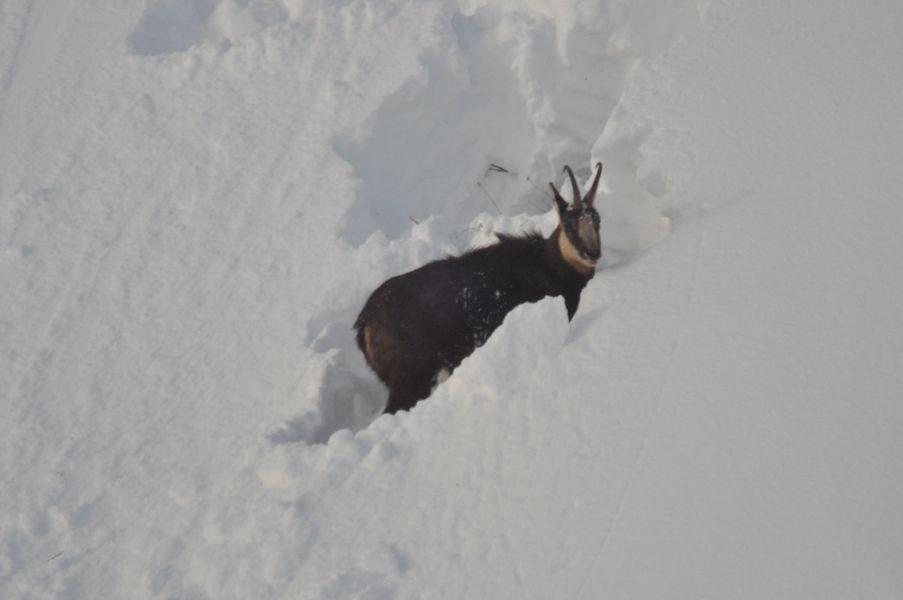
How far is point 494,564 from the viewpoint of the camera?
13.5ft

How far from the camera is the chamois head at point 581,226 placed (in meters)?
6.04

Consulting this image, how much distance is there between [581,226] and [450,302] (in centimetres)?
95

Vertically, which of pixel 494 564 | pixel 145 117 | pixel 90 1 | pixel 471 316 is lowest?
pixel 471 316

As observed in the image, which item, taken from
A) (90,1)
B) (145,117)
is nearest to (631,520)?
(145,117)

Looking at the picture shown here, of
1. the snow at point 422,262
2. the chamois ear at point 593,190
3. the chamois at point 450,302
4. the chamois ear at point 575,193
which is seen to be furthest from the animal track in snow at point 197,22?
the chamois ear at point 593,190

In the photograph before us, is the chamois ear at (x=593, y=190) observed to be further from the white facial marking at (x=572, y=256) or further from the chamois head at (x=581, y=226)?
the white facial marking at (x=572, y=256)

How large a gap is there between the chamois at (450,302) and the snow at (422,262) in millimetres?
266

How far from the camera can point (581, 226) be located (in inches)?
239

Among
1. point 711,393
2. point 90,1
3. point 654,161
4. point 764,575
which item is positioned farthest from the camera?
point 90,1

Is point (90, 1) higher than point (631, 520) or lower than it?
higher

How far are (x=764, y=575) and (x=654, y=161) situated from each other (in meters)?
2.91

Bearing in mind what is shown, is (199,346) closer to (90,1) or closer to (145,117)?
(145,117)

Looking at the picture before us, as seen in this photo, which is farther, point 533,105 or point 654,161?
point 533,105

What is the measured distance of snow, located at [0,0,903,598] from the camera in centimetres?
405
